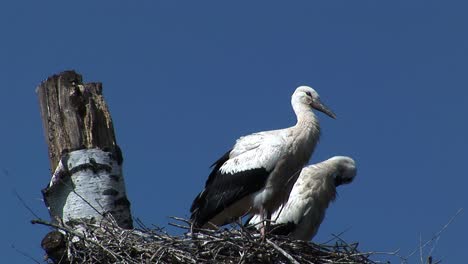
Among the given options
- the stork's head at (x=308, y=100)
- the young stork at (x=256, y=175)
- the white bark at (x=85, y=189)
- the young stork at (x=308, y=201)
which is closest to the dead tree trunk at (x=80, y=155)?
the white bark at (x=85, y=189)

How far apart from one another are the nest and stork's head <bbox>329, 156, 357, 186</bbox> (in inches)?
129

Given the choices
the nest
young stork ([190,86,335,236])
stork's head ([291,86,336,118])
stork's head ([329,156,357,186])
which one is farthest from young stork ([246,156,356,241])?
the nest

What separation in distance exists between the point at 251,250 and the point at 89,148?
1453mm

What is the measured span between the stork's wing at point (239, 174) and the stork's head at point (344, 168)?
156 cm

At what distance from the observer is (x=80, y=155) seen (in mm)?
9289

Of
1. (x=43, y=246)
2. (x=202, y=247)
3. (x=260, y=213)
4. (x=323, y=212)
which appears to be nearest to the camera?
(x=43, y=246)

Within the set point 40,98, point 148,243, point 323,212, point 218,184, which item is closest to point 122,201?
point 148,243

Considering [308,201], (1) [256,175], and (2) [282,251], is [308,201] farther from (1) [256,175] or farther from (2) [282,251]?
(2) [282,251]

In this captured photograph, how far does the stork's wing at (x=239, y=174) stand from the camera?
450 inches

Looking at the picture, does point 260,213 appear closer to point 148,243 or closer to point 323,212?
point 323,212

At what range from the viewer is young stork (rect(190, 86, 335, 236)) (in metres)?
11.4

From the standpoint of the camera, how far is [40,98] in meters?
9.56

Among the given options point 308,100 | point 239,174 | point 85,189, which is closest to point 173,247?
point 85,189

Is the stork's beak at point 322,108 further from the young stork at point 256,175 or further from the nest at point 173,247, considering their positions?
the nest at point 173,247
